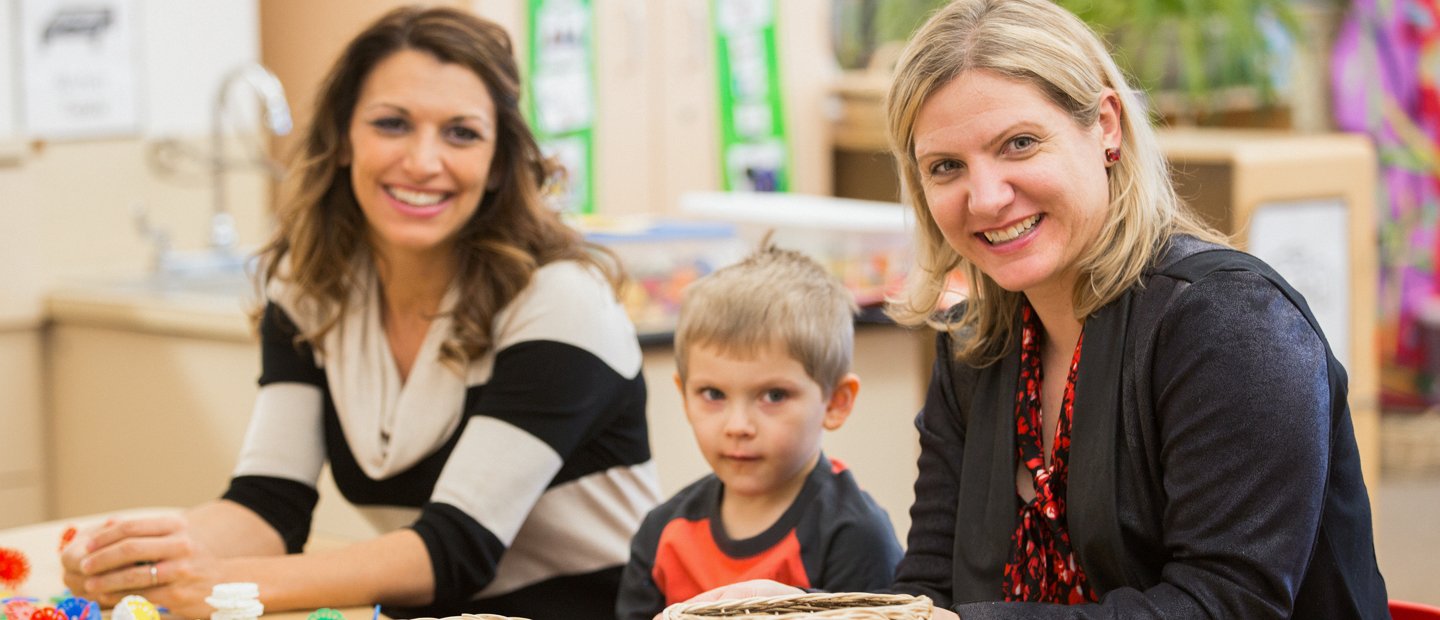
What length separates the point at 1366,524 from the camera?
147 cm

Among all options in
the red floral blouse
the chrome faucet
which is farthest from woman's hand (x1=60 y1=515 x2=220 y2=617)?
the chrome faucet

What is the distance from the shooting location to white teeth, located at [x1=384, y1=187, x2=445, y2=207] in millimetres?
2131

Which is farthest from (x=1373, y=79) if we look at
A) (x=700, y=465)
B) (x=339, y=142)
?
(x=339, y=142)

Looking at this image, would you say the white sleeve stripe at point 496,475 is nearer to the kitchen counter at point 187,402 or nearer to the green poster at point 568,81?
the kitchen counter at point 187,402

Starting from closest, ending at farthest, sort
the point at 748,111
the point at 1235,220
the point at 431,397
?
1. the point at 431,397
2. the point at 1235,220
3. the point at 748,111

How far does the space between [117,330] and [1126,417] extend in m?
2.69

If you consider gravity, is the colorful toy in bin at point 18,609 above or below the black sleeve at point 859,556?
below

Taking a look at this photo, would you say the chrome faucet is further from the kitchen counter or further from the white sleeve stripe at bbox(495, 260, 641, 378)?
the white sleeve stripe at bbox(495, 260, 641, 378)

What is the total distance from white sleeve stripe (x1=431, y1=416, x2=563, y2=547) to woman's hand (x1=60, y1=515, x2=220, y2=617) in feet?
0.92

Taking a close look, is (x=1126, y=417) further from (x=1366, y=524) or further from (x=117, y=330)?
(x=117, y=330)

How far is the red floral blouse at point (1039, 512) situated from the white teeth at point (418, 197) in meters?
0.84

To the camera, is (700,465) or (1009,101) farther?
(700,465)

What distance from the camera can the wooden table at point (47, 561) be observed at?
183cm

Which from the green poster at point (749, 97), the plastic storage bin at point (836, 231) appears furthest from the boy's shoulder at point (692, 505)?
the green poster at point (749, 97)
